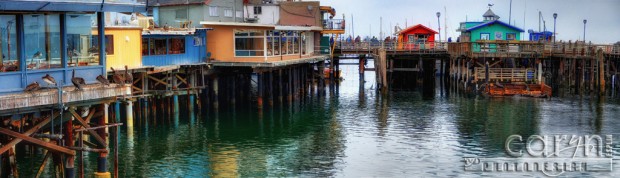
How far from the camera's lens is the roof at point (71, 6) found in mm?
22781

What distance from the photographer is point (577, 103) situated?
58.4 metres

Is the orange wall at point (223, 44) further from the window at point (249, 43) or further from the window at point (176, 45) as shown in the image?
the window at point (176, 45)

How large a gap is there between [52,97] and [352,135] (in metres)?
22.4

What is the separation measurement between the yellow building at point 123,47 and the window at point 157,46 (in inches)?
116

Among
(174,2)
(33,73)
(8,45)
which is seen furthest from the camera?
(174,2)

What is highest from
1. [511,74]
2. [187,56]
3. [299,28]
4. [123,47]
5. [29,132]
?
[299,28]

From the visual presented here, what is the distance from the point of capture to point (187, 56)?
173 feet

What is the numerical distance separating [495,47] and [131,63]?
33873 millimetres

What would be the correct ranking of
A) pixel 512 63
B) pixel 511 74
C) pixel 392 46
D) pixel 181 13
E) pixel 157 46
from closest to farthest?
pixel 157 46 < pixel 181 13 < pixel 511 74 < pixel 512 63 < pixel 392 46

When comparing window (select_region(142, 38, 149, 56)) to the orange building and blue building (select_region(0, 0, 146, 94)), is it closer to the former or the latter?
the orange building

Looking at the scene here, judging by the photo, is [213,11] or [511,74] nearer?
[213,11]

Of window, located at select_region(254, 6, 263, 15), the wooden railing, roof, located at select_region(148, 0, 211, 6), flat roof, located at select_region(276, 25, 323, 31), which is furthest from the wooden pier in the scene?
roof, located at select_region(148, 0, 211, 6)

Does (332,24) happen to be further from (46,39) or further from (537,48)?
(46,39)

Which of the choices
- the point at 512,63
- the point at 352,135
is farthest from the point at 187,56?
the point at 512,63
